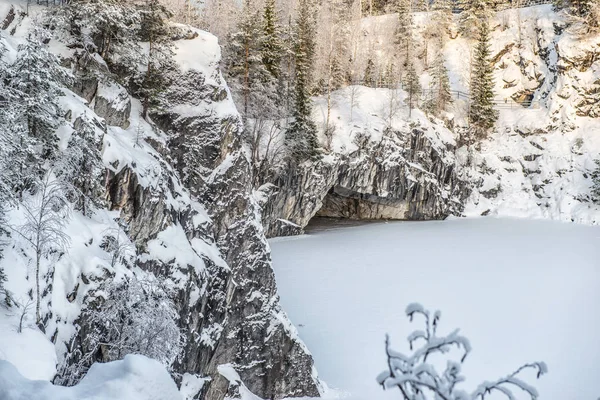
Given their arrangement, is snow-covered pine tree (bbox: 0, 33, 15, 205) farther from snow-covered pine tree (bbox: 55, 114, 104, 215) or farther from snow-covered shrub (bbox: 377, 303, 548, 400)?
snow-covered shrub (bbox: 377, 303, 548, 400)

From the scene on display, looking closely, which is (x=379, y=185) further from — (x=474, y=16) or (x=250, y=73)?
(x=474, y=16)

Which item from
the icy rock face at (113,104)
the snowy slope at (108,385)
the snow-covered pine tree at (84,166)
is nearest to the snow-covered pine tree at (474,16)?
the icy rock face at (113,104)

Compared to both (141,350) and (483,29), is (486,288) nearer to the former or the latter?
(141,350)

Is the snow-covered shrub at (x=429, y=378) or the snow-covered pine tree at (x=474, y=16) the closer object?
the snow-covered shrub at (x=429, y=378)

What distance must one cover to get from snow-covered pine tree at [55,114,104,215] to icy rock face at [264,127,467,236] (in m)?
18.5

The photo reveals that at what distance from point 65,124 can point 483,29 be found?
39927 mm

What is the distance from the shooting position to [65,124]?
8227 millimetres

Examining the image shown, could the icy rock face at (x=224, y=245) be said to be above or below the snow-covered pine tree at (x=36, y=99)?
below

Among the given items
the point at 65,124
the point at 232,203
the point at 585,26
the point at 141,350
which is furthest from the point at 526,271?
the point at 585,26

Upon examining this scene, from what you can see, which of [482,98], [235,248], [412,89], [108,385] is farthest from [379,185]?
[108,385]

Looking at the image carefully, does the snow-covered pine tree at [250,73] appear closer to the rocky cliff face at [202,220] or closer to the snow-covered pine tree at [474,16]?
the rocky cliff face at [202,220]

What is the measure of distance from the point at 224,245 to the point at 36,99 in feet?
22.9

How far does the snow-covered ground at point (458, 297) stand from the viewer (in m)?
13.7

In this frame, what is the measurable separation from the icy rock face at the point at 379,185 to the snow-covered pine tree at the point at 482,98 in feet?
16.6
